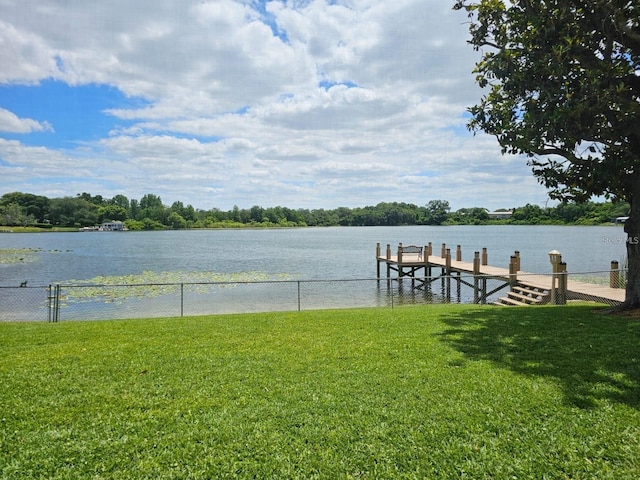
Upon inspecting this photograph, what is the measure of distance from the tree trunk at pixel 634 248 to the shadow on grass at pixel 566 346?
0.88 metres

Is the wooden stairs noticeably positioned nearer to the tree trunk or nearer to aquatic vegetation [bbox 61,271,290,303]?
the tree trunk

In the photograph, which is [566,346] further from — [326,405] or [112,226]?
[112,226]

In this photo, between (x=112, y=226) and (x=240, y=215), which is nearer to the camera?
(x=112, y=226)

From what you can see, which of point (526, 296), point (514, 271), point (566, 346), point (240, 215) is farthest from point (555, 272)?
point (240, 215)

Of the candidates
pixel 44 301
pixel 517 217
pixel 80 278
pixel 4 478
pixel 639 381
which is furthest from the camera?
pixel 517 217

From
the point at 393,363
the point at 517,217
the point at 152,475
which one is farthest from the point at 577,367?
the point at 517,217

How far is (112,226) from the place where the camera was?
14512cm

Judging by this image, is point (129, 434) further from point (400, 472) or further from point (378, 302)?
point (378, 302)

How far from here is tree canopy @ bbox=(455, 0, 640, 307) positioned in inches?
351

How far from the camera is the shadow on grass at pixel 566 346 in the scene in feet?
17.3

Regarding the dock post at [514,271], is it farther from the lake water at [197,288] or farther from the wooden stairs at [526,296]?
the lake water at [197,288]

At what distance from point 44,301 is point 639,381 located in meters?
23.9

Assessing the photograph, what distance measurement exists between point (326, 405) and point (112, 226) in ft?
517

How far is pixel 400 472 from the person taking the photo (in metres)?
3.59
